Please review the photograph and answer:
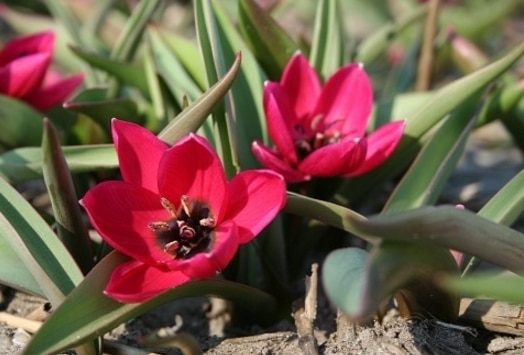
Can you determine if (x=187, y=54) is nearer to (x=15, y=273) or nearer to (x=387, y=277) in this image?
(x=15, y=273)

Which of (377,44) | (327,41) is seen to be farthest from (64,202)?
(377,44)

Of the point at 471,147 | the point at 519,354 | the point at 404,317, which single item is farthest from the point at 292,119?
the point at 471,147

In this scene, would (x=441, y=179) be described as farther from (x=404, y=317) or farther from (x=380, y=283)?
(x=380, y=283)

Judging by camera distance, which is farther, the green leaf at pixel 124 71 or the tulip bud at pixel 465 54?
the tulip bud at pixel 465 54

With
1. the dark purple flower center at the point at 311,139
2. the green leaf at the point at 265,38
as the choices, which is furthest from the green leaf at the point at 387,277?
the green leaf at the point at 265,38

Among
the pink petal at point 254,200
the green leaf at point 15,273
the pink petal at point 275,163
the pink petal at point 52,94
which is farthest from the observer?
the pink petal at point 52,94

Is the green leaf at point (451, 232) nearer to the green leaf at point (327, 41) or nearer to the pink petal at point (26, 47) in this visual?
the green leaf at point (327, 41)
